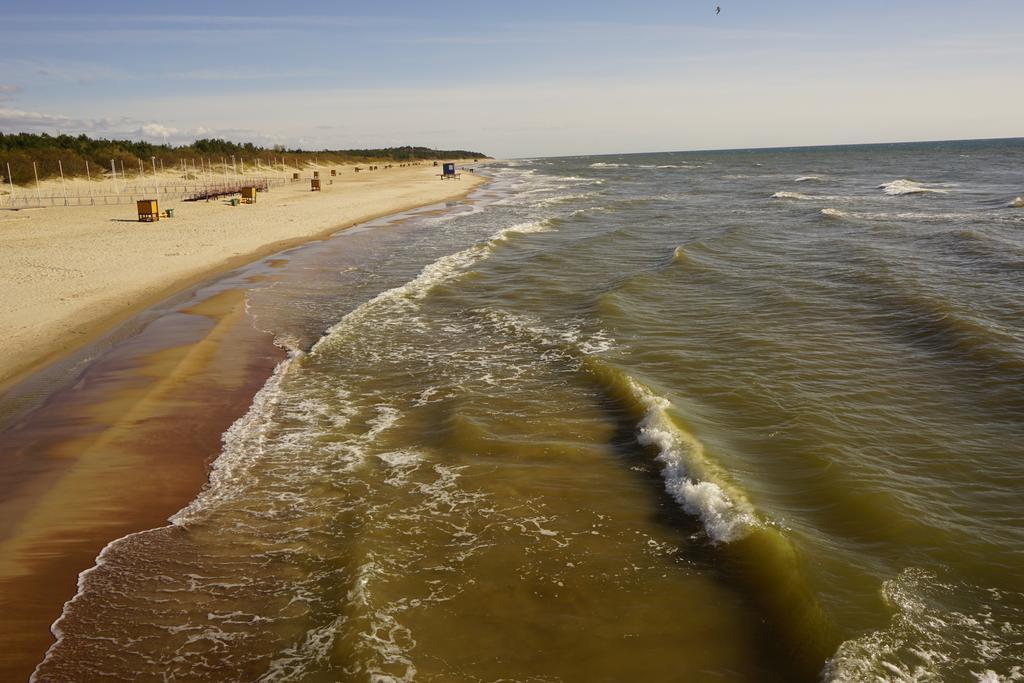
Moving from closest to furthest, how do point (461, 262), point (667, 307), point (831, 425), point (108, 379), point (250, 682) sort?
point (250, 682), point (831, 425), point (108, 379), point (667, 307), point (461, 262)

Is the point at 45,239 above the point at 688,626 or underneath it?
above

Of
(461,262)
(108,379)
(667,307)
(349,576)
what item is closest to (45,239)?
(461,262)

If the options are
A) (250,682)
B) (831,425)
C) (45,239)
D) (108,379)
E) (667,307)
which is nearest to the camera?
(250,682)

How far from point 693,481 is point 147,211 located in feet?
110

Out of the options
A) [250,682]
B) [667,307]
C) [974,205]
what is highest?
[974,205]

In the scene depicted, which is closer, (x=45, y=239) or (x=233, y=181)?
(x=45, y=239)

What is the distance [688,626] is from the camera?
577 cm

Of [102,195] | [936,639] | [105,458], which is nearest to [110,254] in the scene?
[105,458]

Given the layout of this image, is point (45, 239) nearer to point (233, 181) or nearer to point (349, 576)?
point (349, 576)

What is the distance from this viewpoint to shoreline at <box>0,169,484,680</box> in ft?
21.1

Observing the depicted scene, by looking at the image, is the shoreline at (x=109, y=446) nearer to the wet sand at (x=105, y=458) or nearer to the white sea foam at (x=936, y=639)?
the wet sand at (x=105, y=458)

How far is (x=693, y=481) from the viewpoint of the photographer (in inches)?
317

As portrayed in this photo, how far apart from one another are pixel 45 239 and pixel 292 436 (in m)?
23.4

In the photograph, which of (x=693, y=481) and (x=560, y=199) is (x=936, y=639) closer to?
(x=693, y=481)
